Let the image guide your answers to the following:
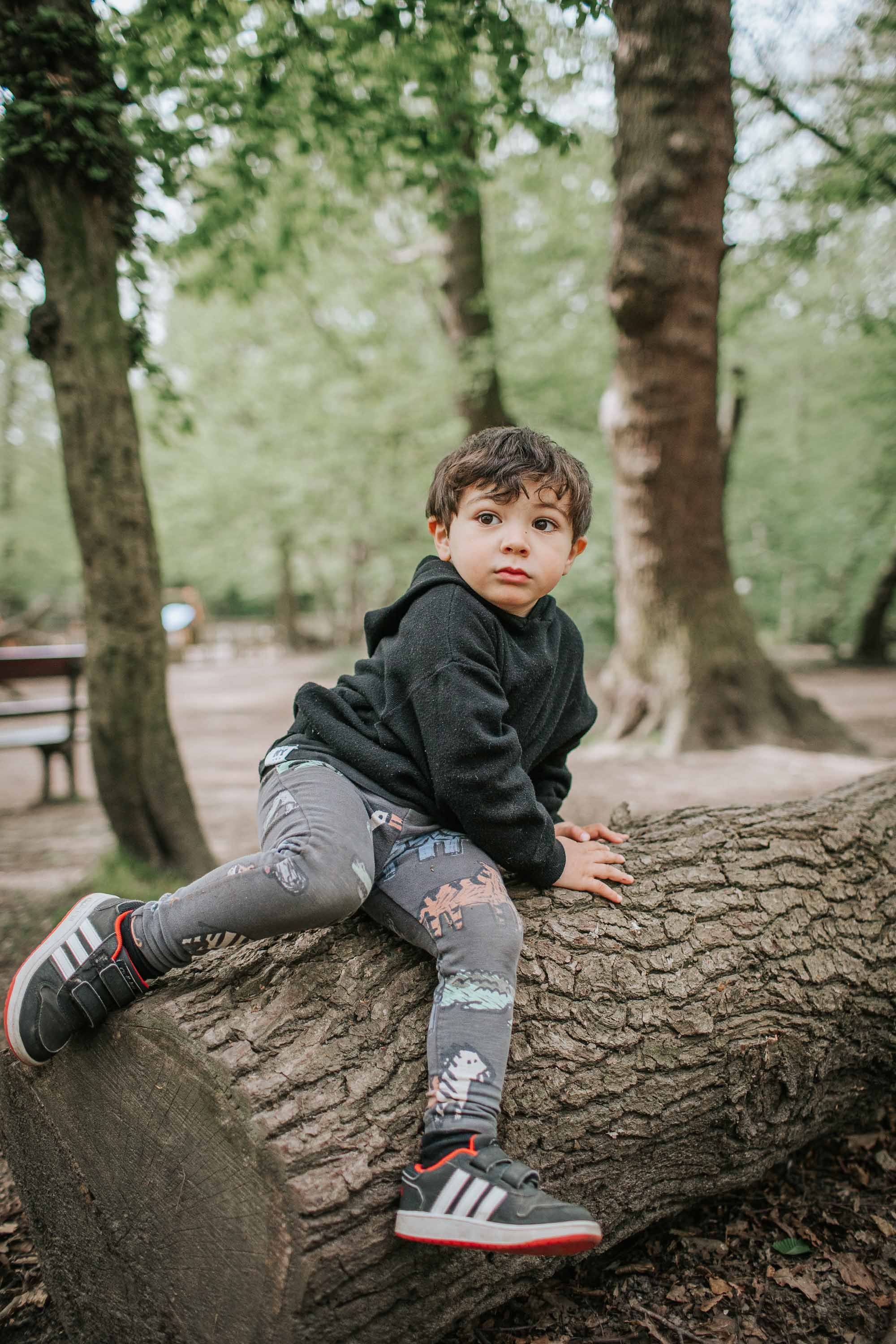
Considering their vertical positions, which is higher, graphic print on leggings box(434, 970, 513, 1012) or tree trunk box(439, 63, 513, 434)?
tree trunk box(439, 63, 513, 434)

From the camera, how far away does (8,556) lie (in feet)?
81.7

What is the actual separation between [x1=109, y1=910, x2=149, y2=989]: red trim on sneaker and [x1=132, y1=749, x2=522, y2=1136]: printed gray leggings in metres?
0.04

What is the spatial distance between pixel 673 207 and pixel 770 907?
17.6 feet

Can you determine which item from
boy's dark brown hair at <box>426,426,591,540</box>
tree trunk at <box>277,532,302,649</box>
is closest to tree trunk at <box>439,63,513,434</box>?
boy's dark brown hair at <box>426,426,591,540</box>

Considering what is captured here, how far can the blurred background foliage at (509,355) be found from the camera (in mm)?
7016

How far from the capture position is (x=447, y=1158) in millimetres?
1584

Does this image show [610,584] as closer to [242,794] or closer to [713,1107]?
[242,794]

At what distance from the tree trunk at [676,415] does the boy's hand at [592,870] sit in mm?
4162

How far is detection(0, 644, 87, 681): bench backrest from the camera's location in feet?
24.0

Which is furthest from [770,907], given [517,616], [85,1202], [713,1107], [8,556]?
[8,556]

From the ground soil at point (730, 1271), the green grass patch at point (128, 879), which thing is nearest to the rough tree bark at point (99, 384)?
the green grass patch at point (128, 879)

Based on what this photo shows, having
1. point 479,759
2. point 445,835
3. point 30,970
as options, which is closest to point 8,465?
point 30,970

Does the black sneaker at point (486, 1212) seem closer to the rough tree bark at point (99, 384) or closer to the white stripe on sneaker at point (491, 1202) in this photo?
the white stripe on sneaker at point (491, 1202)

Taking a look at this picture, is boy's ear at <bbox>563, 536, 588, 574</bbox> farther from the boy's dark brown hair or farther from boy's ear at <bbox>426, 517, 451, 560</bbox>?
boy's ear at <bbox>426, 517, 451, 560</bbox>
